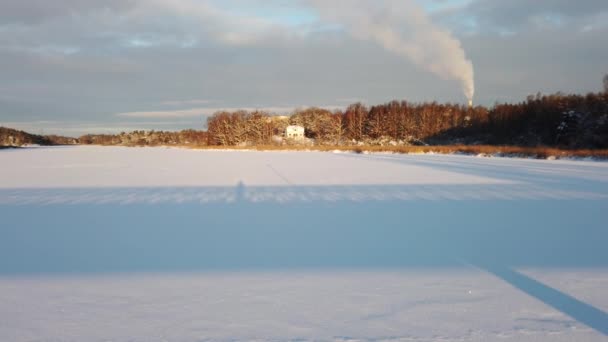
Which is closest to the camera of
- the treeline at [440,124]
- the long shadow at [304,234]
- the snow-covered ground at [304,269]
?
the snow-covered ground at [304,269]

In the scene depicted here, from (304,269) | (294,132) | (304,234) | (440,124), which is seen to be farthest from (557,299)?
(294,132)

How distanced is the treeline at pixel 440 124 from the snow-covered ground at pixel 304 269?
2578cm

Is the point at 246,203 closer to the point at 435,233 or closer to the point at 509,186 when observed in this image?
the point at 435,233

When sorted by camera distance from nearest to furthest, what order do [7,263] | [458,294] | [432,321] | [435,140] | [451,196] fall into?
[432,321], [458,294], [7,263], [451,196], [435,140]

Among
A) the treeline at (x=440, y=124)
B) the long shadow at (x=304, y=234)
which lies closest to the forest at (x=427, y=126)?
the treeline at (x=440, y=124)

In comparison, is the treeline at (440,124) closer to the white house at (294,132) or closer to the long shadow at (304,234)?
the white house at (294,132)

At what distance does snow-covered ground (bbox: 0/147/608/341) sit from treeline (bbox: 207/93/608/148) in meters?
25.8

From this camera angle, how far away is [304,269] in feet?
11.6

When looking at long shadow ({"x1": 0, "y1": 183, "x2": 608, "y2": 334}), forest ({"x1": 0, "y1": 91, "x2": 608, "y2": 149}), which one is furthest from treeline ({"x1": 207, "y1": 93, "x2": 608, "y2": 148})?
long shadow ({"x1": 0, "y1": 183, "x2": 608, "y2": 334})

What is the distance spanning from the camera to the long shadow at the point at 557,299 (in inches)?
97.0

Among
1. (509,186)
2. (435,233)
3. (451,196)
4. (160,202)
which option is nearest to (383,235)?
(435,233)

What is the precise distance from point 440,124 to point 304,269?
5086cm

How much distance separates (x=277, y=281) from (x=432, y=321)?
4.03ft

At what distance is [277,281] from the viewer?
3225 millimetres
